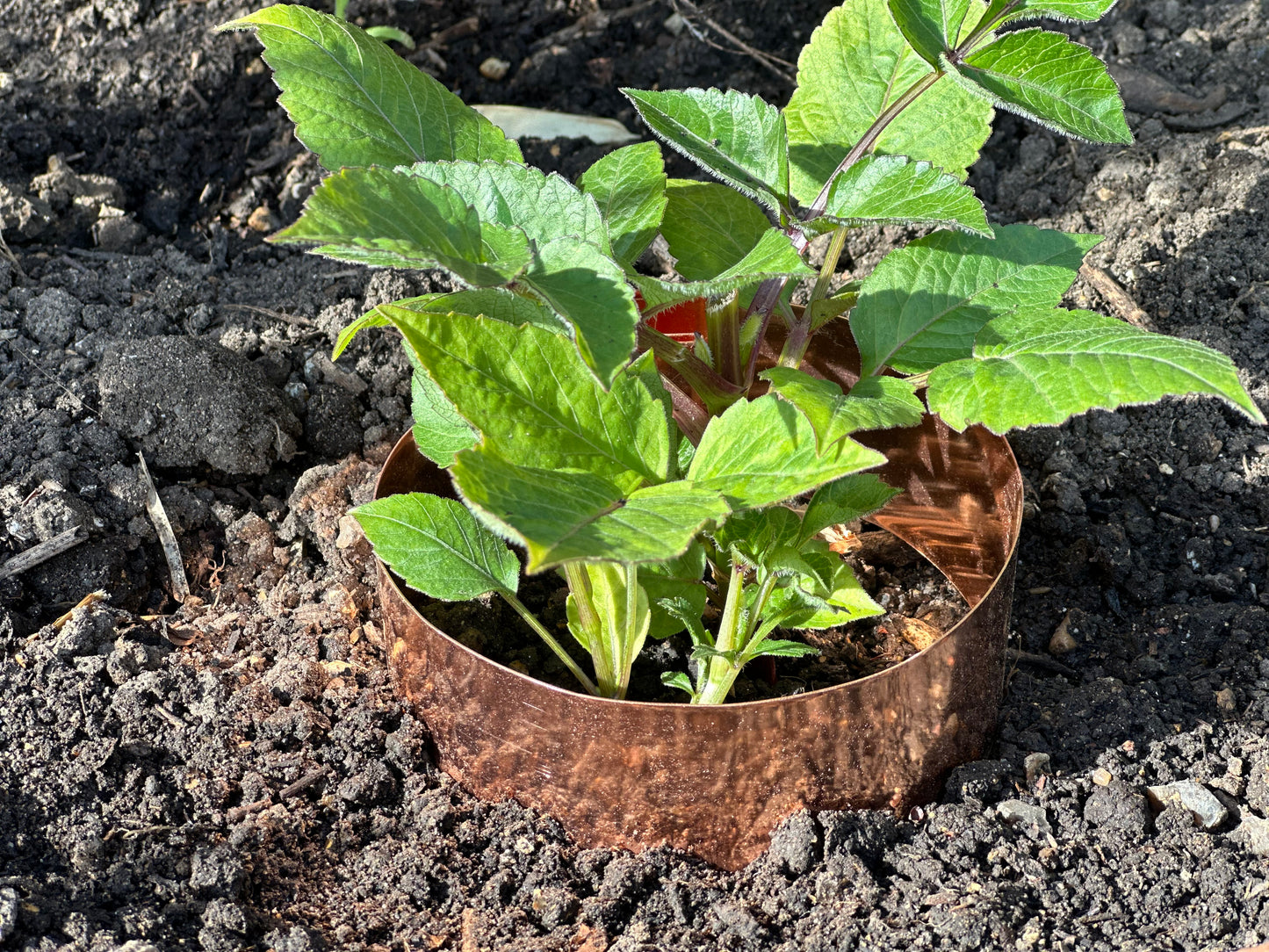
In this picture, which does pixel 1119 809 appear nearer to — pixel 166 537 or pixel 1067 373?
pixel 1067 373

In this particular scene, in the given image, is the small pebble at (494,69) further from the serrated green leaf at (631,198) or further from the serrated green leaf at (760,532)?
the serrated green leaf at (760,532)

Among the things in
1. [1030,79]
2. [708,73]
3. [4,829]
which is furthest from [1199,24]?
[4,829]

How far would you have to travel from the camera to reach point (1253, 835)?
4.14ft

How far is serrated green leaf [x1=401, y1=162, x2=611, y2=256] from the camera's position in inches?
42.2

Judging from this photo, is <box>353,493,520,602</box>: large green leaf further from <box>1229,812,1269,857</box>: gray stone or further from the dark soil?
<box>1229,812,1269,857</box>: gray stone

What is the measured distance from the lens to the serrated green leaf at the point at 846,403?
3.21 ft

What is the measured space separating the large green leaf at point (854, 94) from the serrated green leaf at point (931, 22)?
0.18 metres

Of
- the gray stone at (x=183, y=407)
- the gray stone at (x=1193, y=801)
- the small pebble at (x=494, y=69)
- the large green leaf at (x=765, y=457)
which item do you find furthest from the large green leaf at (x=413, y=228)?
the small pebble at (x=494, y=69)

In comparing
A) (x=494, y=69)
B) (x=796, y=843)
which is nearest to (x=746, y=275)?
(x=796, y=843)

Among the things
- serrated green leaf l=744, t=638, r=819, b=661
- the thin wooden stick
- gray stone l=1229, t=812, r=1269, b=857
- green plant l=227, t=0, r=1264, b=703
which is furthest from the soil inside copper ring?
the thin wooden stick

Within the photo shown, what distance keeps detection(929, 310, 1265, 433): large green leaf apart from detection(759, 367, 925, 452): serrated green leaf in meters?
0.04

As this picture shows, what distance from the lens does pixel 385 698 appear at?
1444 millimetres

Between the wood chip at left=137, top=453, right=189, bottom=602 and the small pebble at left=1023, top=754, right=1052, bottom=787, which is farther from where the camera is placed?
the wood chip at left=137, top=453, right=189, bottom=602

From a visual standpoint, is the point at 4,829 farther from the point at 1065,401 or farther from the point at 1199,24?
the point at 1199,24
